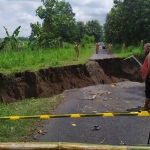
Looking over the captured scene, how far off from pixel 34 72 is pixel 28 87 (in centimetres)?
72

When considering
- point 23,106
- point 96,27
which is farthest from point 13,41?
point 96,27

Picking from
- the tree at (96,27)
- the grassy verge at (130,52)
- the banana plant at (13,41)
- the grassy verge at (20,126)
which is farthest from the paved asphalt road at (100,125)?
the tree at (96,27)

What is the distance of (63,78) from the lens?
45.8 feet

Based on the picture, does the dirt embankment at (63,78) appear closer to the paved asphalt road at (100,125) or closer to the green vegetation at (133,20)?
the paved asphalt road at (100,125)

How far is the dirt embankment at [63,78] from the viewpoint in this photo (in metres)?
10.8

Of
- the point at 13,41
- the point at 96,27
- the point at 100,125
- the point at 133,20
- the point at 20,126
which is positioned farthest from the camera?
the point at 96,27

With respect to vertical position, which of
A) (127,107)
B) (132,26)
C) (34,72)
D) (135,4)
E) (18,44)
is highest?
(135,4)

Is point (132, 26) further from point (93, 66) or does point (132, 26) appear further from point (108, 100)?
point (108, 100)

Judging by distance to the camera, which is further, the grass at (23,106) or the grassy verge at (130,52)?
the grassy verge at (130,52)

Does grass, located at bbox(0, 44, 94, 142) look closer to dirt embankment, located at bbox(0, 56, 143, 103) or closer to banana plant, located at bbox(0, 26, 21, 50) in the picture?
dirt embankment, located at bbox(0, 56, 143, 103)

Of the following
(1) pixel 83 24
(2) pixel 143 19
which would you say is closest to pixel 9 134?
(2) pixel 143 19

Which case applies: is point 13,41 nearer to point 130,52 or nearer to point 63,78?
point 63,78

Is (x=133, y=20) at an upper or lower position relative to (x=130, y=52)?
upper

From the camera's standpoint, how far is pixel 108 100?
10.0 meters
